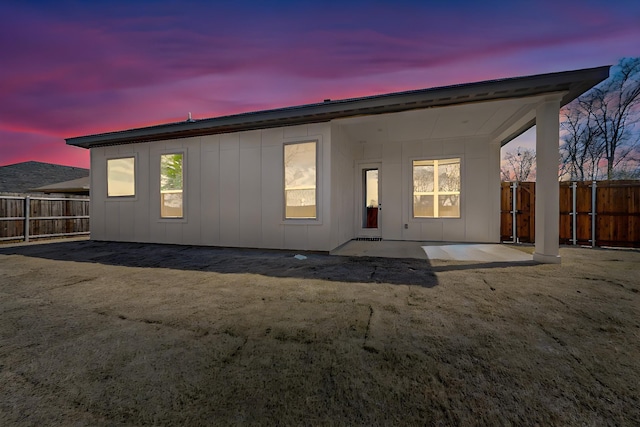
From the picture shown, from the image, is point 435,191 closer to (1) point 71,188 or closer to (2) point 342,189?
(2) point 342,189

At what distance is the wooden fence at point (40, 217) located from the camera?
24.1ft

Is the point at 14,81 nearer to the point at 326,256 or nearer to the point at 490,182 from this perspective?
the point at 326,256

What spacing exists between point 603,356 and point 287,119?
5.41m

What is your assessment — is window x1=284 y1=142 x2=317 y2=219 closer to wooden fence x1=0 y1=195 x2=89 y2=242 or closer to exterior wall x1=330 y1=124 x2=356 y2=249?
exterior wall x1=330 y1=124 x2=356 y2=249

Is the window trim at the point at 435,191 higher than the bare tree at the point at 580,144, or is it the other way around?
the bare tree at the point at 580,144

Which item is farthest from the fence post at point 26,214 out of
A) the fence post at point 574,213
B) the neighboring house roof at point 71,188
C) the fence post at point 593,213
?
the fence post at point 593,213

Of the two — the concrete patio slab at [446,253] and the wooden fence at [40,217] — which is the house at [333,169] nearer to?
the concrete patio slab at [446,253]

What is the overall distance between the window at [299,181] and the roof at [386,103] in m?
0.65

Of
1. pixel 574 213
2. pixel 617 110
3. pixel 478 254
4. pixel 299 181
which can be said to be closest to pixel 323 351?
pixel 299 181

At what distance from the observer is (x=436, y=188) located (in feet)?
23.5

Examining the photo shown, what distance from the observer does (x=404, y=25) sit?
592cm

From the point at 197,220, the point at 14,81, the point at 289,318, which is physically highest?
the point at 14,81

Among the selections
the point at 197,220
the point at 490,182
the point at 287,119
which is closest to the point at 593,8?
the point at 490,182

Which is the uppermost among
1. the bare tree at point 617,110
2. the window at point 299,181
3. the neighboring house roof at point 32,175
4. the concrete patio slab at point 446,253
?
the bare tree at point 617,110
